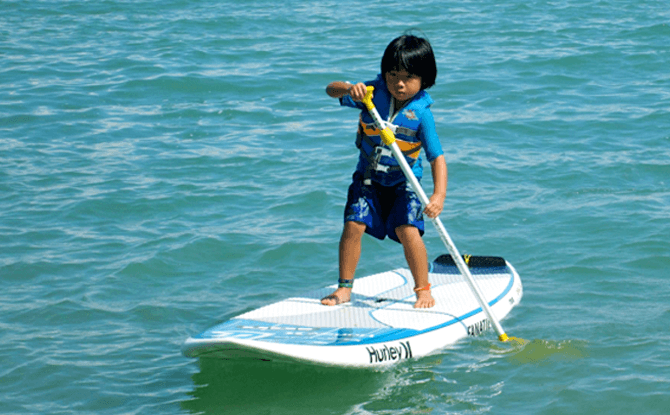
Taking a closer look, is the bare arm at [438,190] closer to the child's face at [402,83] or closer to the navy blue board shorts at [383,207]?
the navy blue board shorts at [383,207]

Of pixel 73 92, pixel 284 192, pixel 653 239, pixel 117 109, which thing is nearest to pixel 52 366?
pixel 284 192

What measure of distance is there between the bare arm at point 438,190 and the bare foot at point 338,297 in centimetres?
91

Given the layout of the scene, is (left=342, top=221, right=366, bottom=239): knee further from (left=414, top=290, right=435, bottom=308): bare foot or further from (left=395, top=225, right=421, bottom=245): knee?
(left=414, top=290, right=435, bottom=308): bare foot

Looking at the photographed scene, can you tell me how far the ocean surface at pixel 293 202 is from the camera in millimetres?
5160

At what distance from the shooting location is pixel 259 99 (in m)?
11.6

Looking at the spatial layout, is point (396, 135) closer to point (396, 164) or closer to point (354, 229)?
point (396, 164)

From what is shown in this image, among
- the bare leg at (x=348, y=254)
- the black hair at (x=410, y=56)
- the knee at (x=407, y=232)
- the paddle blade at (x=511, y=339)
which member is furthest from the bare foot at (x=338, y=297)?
the black hair at (x=410, y=56)

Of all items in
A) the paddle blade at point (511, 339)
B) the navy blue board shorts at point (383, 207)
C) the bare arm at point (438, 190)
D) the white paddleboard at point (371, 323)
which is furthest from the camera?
the paddle blade at point (511, 339)

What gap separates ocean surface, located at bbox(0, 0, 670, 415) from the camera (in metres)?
5.16

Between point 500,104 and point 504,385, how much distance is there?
6.47 m

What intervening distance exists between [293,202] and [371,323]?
305 cm

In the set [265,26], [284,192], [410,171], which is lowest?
[284,192]

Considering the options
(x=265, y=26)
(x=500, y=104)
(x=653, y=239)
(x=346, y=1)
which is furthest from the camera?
(x=346, y=1)

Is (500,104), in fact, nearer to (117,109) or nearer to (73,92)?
(117,109)
